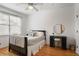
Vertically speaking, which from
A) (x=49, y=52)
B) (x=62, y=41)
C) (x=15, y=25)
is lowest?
(x=49, y=52)

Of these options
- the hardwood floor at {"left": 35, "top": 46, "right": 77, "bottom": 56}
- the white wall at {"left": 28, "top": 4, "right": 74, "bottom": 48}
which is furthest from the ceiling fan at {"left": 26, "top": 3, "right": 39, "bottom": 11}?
the hardwood floor at {"left": 35, "top": 46, "right": 77, "bottom": 56}

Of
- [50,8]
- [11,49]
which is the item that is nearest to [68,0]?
[50,8]

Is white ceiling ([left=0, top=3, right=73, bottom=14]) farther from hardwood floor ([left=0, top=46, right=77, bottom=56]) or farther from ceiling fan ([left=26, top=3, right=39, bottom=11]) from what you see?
hardwood floor ([left=0, top=46, right=77, bottom=56])

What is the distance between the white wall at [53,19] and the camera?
1.88 m

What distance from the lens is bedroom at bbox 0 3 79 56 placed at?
73.4 inches

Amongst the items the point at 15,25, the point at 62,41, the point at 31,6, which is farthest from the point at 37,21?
the point at 62,41

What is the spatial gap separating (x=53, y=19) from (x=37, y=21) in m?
0.30

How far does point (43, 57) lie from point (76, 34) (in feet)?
2.37

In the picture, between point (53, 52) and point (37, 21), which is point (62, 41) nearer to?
point (53, 52)

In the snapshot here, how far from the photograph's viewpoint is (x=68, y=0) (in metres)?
1.87

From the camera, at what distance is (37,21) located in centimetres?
194

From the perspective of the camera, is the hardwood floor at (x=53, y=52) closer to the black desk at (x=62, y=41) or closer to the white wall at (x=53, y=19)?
the black desk at (x=62, y=41)

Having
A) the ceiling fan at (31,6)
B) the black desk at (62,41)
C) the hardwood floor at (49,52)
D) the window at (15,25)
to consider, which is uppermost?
the ceiling fan at (31,6)

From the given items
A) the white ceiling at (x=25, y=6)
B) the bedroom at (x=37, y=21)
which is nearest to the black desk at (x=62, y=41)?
the bedroom at (x=37, y=21)
